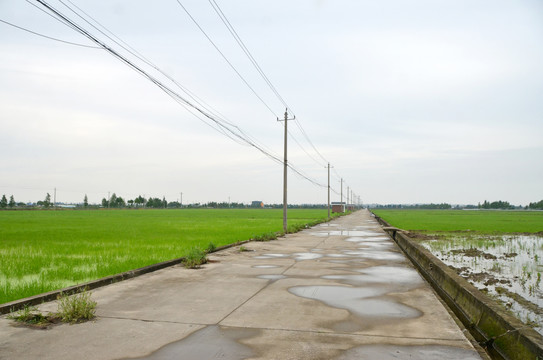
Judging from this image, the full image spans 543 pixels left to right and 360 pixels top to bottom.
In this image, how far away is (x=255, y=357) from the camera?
4.62 m

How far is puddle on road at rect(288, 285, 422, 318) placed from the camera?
22.1 feet

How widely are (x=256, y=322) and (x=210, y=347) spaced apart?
4.14 ft

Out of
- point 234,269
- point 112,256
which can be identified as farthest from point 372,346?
point 112,256

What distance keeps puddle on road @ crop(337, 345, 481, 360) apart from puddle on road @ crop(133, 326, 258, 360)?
1320 mm

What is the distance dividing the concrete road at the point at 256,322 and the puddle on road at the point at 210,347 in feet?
0.04

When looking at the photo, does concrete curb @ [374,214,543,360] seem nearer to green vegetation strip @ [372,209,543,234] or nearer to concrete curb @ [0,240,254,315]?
concrete curb @ [0,240,254,315]

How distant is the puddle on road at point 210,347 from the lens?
4.66 meters

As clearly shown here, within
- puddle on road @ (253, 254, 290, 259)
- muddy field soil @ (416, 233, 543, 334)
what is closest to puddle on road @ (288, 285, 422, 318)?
muddy field soil @ (416, 233, 543, 334)

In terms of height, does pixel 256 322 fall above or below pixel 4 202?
below

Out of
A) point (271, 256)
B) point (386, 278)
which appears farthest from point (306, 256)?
point (386, 278)

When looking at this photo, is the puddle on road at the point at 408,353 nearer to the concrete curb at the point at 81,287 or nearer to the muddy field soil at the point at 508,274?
the muddy field soil at the point at 508,274

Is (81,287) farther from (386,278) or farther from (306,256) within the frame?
(306,256)

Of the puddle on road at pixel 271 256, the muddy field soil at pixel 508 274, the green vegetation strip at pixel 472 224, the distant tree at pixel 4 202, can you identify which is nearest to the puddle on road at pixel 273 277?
the puddle on road at pixel 271 256

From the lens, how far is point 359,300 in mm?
7660
